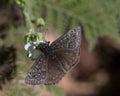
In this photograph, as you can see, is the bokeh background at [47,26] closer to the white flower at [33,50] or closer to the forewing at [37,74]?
the white flower at [33,50]

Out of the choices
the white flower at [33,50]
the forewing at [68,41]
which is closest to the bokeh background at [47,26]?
the white flower at [33,50]

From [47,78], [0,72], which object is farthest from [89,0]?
[47,78]

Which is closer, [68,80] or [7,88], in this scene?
[7,88]

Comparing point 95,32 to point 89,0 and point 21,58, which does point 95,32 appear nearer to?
point 89,0

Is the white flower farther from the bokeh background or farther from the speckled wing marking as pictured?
the bokeh background

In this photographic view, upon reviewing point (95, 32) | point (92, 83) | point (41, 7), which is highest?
point (41, 7)

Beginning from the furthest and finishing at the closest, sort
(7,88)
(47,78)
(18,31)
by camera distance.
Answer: (18,31)
(7,88)
(47,78)

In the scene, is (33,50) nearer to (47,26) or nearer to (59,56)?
(59,56)
